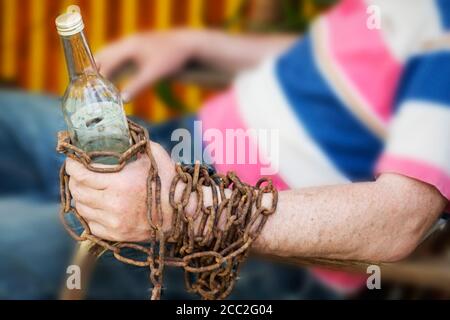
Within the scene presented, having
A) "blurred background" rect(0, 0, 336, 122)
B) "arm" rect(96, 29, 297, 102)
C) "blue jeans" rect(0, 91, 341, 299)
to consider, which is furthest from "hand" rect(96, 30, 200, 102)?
"blurred background" rect(0, 0, 336, 122)

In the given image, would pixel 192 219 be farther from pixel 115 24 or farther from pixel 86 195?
pixel 115 24

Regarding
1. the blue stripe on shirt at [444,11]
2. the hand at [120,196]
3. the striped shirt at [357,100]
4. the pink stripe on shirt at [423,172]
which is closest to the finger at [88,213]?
the hand at [120,196]

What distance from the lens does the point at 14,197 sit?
5.18 feet

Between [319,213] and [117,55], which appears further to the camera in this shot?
Answer: [117,55]

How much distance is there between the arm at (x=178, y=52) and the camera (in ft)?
5.27

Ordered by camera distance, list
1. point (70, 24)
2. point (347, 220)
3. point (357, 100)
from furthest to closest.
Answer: point (357, 100) < point (347, 220) < point (70, 24)

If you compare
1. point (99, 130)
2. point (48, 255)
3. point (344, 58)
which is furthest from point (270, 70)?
point (99, 130)

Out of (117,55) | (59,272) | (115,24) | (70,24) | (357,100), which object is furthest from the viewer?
(115,24)

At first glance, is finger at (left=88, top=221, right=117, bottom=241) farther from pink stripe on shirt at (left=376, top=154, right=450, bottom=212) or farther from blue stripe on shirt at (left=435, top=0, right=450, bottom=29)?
blue stripe on shirt at (left=435, top=0, right=450, bottom=29)

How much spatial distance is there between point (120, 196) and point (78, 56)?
16cm

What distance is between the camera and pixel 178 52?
1.62 metres

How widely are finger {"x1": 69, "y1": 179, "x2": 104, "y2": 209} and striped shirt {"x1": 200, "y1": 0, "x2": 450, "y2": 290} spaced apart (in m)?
0.25

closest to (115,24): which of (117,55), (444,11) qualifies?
(117,55)

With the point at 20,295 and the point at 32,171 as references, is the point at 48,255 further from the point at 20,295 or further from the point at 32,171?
the point at 32,171
